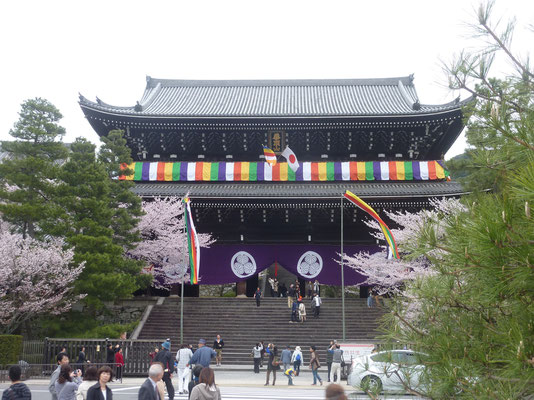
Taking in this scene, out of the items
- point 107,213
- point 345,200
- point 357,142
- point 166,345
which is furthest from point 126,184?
point 357,142

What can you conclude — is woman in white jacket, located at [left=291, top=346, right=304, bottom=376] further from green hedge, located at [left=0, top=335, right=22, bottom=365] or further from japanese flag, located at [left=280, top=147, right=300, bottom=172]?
japanese flag, located at [left=280, top=147, right=300, bottom=172]

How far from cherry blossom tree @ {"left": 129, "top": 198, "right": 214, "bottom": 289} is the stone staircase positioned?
1.63 metres

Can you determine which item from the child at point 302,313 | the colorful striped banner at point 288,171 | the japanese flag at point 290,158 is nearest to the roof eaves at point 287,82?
the colorful striped banner at point 288,171

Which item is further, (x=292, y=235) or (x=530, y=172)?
(x=292, y=235)

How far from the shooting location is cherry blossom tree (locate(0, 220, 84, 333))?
20641 mm

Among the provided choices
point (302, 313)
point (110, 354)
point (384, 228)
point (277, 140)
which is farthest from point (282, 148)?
point (110, 354)

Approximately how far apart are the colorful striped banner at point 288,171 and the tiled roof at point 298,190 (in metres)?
0.44

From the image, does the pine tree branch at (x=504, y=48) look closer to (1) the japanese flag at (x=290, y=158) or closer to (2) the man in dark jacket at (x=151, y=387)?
(2) the man in dark jacket at (x=151, y=387)

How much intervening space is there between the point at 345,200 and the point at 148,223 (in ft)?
34.0

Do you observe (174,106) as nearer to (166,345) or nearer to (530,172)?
(166,345)

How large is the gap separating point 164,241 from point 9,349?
10.2m

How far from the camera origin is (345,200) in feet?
88.3

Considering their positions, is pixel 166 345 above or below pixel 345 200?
below

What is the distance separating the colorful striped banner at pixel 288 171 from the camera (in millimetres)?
29844
